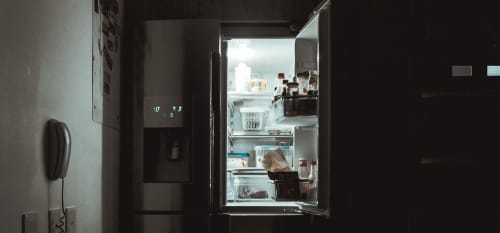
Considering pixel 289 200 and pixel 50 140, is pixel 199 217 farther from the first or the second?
pixel 50 140

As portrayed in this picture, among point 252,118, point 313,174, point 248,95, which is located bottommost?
point 313,174

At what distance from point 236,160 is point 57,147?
1602 mm

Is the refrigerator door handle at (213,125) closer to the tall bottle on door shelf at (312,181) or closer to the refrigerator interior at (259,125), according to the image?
the refrigerator interior at (259,125)

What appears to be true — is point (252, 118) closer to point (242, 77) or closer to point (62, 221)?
point (242, 77)

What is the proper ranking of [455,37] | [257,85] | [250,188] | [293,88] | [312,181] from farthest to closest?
[257,85] < [250,188] < [312,181] < [293,88] < [455,37]

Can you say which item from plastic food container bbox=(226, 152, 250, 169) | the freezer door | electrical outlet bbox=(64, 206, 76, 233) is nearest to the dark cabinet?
the freezer door

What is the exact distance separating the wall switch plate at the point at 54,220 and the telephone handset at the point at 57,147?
11cm

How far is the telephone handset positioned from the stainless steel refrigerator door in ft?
3.17

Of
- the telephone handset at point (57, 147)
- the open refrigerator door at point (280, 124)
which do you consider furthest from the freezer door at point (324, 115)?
the telephone handset at point (57, 147)

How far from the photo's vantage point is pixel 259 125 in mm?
3229

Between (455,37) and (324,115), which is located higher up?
(455,37)

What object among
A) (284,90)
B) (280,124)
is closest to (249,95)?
(280,124)

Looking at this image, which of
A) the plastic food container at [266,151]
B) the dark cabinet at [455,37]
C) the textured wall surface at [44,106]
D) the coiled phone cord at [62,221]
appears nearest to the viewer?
the textured wall surface at [44,106]

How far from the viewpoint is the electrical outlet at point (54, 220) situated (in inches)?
69.1
